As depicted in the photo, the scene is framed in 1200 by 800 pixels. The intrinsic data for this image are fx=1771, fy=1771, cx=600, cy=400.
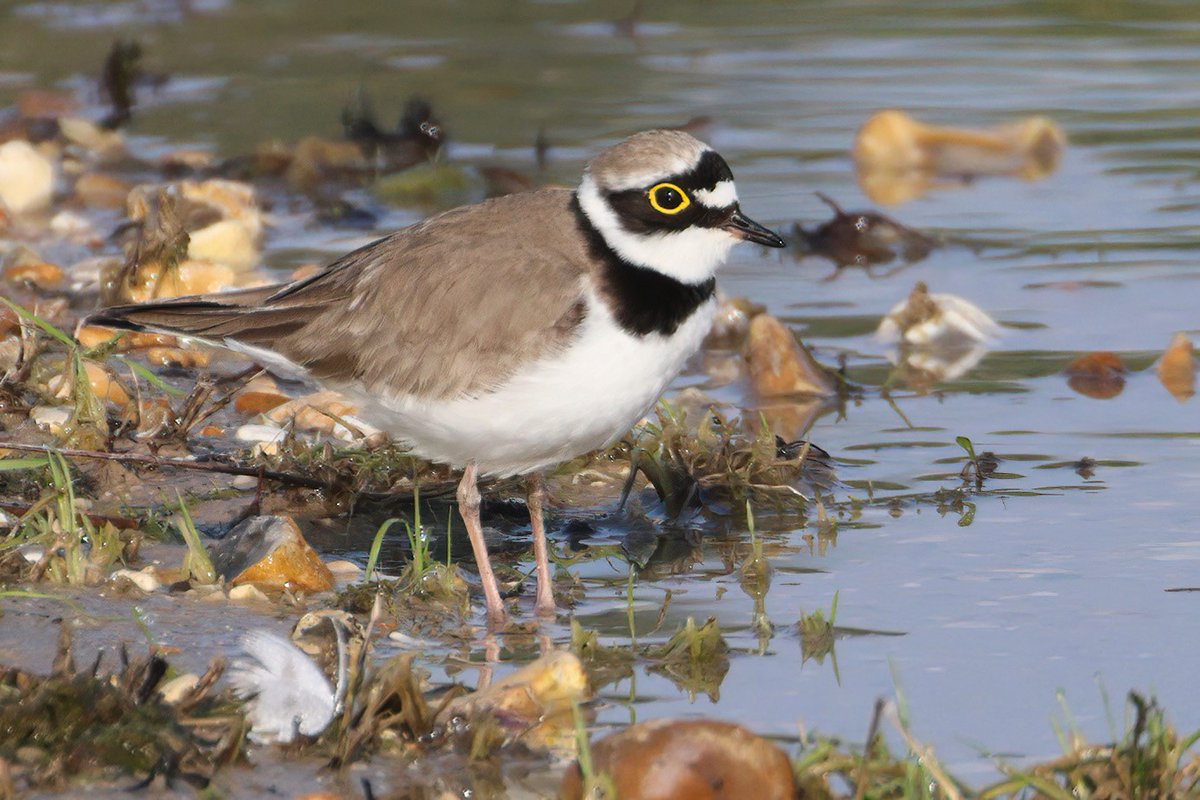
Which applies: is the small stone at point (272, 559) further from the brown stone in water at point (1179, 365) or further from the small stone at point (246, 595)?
the brown stone in water at point (1179, 365)

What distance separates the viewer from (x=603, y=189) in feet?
16.7

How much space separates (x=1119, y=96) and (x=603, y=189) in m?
8.55

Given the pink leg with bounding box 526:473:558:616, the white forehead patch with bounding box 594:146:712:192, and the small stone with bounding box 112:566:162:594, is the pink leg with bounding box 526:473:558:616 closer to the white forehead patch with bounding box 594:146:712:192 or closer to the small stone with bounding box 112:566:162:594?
the white forehead patch with bounding box 594:146:712:192

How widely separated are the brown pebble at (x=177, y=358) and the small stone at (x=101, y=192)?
10.9ft

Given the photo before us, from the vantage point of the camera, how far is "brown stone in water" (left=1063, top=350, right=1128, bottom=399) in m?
6.96

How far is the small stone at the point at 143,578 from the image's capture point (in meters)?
4.73

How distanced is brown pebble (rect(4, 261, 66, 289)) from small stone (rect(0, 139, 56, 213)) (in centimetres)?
183

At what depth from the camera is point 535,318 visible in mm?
4891

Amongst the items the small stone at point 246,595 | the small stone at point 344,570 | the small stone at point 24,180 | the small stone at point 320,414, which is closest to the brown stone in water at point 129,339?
the small stone at point 320,414

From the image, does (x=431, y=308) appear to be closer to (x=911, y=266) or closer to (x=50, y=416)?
(x=50, y=416)

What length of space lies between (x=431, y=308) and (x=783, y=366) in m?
2.36

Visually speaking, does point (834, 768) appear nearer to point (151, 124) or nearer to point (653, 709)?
point (653, 709)

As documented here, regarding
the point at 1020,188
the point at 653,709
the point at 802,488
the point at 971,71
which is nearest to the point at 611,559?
the point at 802,488

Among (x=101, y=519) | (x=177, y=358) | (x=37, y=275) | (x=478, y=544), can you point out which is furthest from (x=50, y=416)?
(x=37, y=275)
